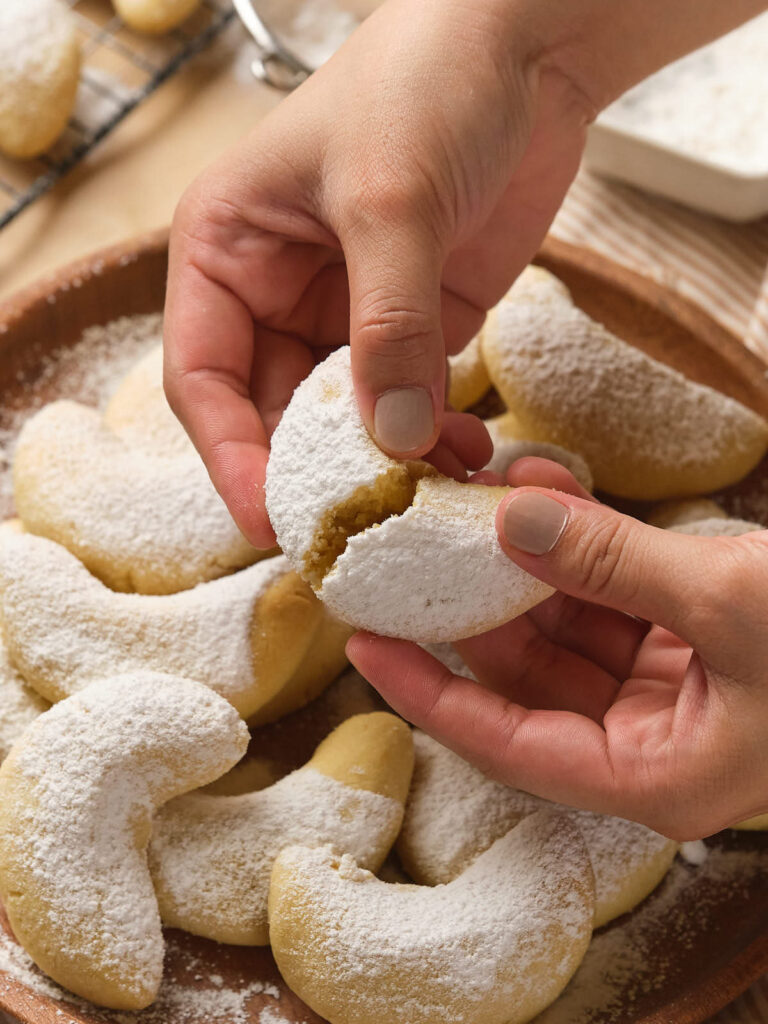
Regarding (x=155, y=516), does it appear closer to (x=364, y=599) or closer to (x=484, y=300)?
(x=364, y=599)

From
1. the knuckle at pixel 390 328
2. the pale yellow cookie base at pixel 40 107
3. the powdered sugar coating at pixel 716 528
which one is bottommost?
the powdered sugar coating at pixel 716 528

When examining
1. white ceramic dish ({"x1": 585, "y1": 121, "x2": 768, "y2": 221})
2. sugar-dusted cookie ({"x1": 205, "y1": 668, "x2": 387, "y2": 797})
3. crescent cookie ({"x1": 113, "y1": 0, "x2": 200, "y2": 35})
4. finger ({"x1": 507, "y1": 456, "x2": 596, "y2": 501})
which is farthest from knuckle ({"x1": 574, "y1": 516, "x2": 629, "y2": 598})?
crescent cookie ({"x1": 113, "y1": 0, "x2": 200, "y2": 35})

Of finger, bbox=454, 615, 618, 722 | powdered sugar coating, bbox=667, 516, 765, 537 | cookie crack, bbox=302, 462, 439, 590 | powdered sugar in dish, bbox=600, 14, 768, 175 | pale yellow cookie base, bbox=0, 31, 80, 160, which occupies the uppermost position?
pale yellow cookie base, bbox=0, 31, 80, 160

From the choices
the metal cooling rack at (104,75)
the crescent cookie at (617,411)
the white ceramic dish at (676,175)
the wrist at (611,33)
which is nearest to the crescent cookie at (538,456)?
the crescent cookie at (617,411)

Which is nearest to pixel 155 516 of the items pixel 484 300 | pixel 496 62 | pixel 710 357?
pixel 484 300

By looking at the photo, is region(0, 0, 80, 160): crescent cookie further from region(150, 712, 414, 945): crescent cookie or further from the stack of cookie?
region(150, 712, 414, 945): crescent cookie

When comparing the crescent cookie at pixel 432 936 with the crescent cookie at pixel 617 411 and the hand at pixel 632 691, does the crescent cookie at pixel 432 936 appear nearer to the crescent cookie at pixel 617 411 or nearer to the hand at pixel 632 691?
the hand at pixel 632 691
